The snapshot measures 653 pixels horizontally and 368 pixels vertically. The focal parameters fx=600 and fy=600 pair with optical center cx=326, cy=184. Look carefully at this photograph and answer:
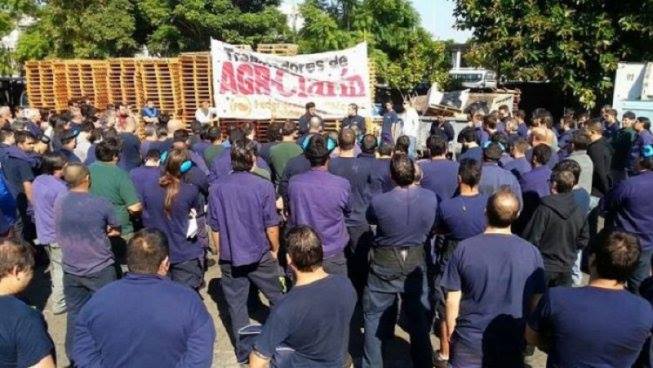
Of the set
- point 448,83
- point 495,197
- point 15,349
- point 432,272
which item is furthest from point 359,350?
point 448,83

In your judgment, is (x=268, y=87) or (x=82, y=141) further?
(x=268, y=87)

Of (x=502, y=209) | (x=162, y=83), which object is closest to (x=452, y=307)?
(x=502, y=209)

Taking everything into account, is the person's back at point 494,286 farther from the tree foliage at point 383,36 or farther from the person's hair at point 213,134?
the tree foliage at point 383,36

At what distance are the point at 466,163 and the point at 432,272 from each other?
1403 mm

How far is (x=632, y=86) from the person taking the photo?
45.5 ft

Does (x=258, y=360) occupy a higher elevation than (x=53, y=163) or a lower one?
lower

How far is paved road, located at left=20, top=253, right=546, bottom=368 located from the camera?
554 centimetres

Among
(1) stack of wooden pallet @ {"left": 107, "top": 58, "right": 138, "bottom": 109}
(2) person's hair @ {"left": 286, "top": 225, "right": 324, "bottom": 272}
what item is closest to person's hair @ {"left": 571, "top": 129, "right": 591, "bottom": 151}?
(2) person's hair @ {"left": 286, "top": 225, "right": 324, "bottom": 272}

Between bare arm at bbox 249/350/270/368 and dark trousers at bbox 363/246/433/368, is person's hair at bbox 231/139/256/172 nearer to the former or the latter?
dark trousers at bbox 363/246/433/368

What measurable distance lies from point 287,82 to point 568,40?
23.6ft

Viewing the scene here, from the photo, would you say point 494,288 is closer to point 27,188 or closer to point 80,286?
point 80,286

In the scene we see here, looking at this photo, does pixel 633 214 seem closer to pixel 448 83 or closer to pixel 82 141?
pixel 82 141

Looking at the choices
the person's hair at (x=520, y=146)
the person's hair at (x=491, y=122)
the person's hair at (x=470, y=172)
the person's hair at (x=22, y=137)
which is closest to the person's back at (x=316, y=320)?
the person's hair at (x=470, y=172)

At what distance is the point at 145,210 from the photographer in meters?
5.51
